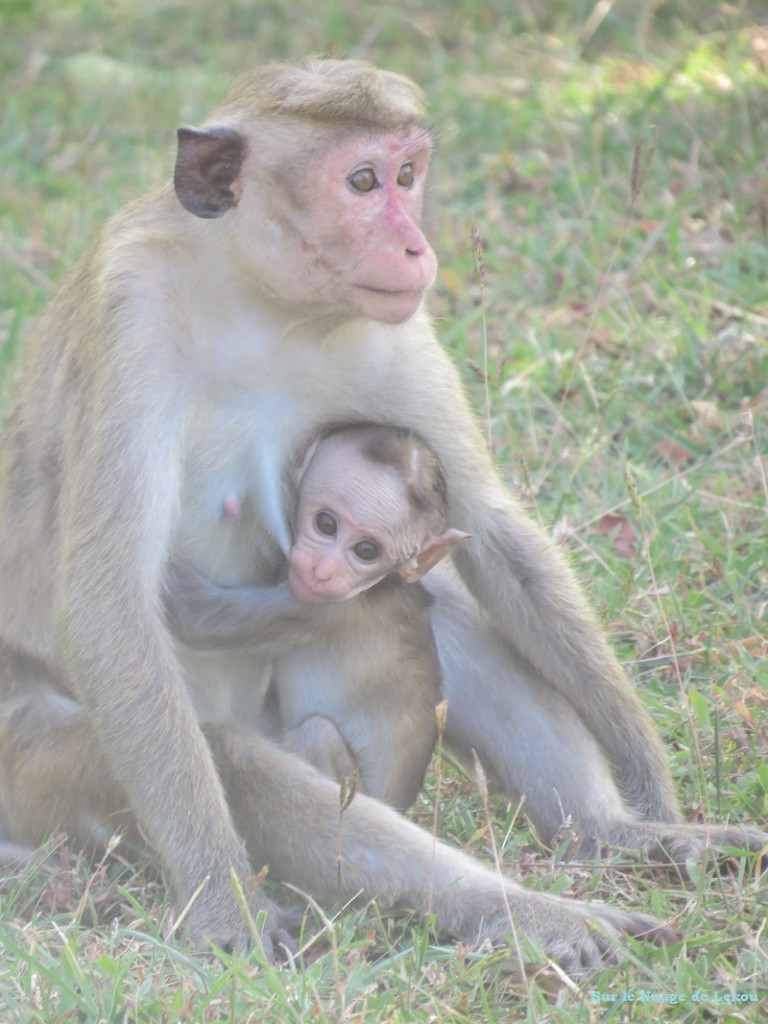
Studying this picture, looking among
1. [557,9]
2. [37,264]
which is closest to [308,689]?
[37,264]

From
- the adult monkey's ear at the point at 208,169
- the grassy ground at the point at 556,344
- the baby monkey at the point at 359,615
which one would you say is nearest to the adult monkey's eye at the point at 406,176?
the adult monkey's ear at the point at 208,169

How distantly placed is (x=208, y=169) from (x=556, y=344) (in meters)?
2.66

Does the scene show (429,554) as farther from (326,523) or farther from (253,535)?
(253,535)

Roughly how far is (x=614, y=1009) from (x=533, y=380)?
3129 mm

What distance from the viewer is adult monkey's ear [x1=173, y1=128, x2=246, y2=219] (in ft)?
11.5

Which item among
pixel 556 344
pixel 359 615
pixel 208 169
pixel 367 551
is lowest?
pixel 556 344

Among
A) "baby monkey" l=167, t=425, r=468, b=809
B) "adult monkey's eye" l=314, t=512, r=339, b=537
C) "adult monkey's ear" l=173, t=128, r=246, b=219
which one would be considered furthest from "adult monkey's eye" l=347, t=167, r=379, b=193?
"adult monkey's eye" l=314, t=512, r=339, b=537

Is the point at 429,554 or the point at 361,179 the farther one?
the point at 429,554

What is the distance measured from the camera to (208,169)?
11.5 ft

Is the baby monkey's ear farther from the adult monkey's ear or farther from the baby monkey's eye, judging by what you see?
the adult monkey's ear

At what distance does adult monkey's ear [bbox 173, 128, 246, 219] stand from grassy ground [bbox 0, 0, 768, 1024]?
81cm

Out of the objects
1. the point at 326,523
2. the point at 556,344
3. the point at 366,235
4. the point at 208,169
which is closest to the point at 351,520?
the point at 326,523

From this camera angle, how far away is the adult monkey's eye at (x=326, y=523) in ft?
12.3

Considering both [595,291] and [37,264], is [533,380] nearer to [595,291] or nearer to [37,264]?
[595,291]
